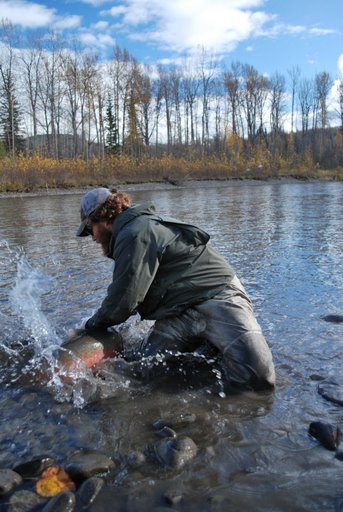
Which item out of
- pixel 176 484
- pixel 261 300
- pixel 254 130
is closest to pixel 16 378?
pixel 176 484

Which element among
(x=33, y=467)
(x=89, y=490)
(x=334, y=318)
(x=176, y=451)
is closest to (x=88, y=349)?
(x=33, y=467)

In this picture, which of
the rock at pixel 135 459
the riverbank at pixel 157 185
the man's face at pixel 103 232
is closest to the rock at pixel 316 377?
the rock at pixel 135 459

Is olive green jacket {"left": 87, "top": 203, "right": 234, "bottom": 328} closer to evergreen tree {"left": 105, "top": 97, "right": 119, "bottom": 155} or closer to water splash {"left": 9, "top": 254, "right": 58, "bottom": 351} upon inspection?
water splash {"left": 9, "top": 254, "right": 58, "bottom": 351}

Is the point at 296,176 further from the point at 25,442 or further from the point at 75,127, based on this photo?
the point at 25,442

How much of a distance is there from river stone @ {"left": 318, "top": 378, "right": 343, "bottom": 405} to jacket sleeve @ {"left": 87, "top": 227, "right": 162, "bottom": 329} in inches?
63.2

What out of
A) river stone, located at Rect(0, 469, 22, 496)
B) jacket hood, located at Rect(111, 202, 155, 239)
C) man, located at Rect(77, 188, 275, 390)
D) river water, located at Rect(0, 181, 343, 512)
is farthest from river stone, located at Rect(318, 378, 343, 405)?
river stone, located at Rect(0, 469, 22, 496)

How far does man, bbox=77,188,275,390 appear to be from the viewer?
3639 mm

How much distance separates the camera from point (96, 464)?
271 cm

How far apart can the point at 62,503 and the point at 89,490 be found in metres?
0.18

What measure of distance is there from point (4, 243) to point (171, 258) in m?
8.71

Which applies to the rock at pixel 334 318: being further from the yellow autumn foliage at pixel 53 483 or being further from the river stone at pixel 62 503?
the river stone at pixel 62 503

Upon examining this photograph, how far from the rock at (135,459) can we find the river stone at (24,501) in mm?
540

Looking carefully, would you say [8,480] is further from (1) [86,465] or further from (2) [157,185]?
(2) [157,185]

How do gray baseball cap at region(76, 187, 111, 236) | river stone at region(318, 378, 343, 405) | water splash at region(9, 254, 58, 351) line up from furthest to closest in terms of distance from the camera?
water splash at region(9, 254, 58, 351) < gray baseball cap at region(76, 187, 111, 236) < river stone at region(318, 378, 343, 405)
